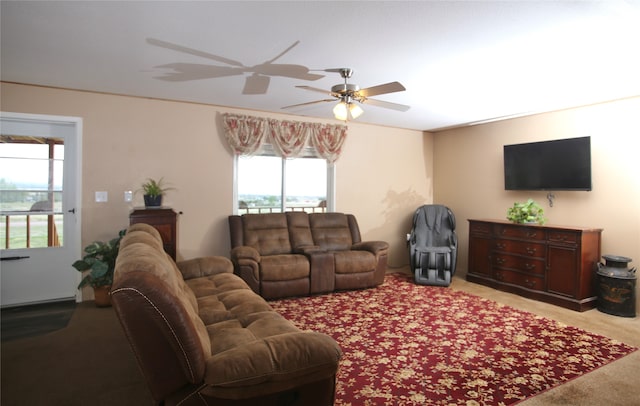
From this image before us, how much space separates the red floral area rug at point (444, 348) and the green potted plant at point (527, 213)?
48.7 inches

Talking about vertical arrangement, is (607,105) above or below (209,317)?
above

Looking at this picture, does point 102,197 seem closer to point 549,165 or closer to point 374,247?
point 374,247

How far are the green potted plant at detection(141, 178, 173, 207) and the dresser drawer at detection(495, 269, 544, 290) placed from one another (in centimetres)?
459

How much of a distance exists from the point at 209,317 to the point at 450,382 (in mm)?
1694

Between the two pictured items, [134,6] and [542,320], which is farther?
[542,320]

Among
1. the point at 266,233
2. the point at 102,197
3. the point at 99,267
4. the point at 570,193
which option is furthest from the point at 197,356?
the point at 570,193

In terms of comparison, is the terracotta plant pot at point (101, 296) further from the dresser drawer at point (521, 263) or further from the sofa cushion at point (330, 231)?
the dresser drawer at point (521, 263)

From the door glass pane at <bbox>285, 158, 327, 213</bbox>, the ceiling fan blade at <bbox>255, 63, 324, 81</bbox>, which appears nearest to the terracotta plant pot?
the door glass pane at <bbox>285, 158, 327, 213</bbox>

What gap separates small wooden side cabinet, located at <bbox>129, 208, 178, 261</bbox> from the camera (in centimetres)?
396

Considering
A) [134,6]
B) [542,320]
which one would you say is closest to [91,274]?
[134,6]

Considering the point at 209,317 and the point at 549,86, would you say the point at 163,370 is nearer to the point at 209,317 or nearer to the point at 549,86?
the point at 209,317

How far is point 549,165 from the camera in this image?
4703 millimetres

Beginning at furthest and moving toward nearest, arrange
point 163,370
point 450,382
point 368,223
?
point 368,223 < point 450,382 < point 163,370

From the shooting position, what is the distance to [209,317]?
2.34 m
